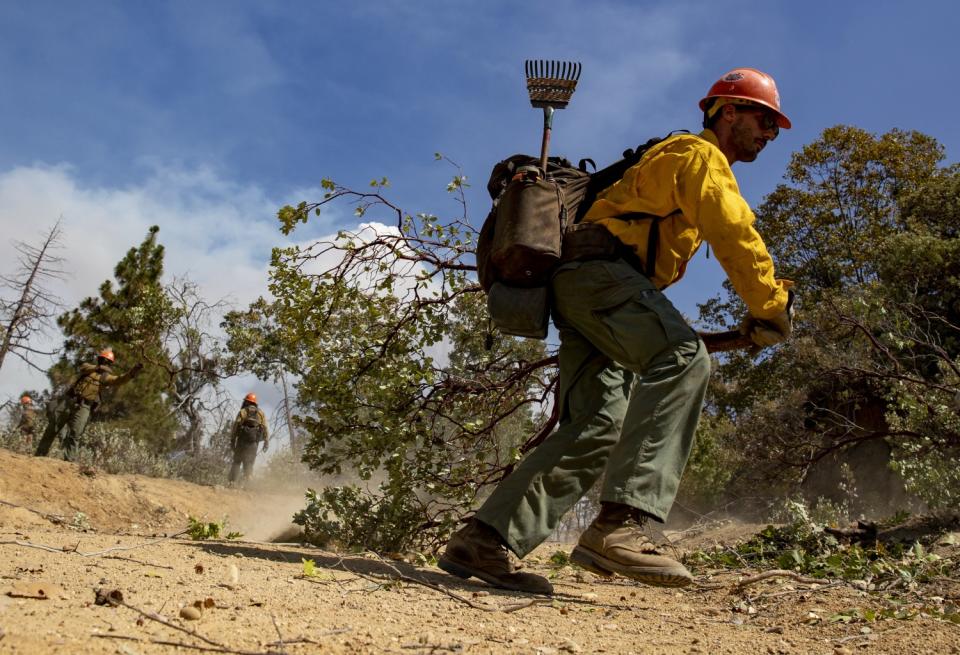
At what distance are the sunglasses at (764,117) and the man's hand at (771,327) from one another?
30.0 inches

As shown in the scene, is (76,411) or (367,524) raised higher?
(76,411)

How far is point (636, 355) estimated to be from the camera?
9.65ft

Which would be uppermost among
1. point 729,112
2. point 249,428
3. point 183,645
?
point 729,112

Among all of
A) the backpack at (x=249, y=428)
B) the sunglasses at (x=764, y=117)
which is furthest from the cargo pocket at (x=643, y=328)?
the backpack at (x=249, y=428)

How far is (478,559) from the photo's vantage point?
3.08 meters

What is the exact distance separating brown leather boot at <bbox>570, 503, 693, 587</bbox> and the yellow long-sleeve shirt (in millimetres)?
898

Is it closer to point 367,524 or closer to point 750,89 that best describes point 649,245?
point 750,89

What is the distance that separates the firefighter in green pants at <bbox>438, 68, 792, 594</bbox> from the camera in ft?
9.30

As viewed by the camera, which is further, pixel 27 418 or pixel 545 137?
pixel 27 418

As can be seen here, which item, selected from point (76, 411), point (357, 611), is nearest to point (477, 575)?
point (357, 611)

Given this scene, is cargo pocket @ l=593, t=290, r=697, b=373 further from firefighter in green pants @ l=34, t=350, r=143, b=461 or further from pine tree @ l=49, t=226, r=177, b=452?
pine tree @ l=49, t=226, r=177, b=452

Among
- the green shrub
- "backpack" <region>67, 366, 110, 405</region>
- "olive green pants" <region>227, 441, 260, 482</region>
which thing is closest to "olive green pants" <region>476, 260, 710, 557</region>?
the green shrub

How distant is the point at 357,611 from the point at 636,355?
52.2 inches

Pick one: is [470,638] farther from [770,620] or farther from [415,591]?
[770,620]
